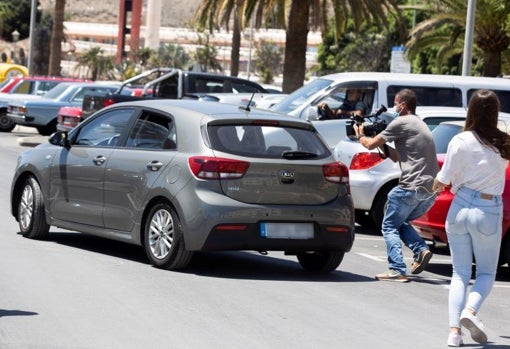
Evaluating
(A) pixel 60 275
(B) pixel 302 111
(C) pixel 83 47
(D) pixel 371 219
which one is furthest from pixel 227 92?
(C) pixel 83 47

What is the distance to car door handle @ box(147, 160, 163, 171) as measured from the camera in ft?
36.0

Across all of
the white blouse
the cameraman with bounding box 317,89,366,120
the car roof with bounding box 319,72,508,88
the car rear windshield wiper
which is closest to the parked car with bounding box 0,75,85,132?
the car roof with bounding box 319,72,508,88

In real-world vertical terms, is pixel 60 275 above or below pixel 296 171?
below

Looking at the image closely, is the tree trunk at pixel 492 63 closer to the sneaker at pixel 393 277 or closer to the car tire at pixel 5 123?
the car tire at pixel 5 123

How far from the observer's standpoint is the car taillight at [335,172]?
11.0 meters

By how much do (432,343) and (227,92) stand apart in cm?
2034

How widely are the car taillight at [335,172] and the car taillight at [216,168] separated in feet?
2.84

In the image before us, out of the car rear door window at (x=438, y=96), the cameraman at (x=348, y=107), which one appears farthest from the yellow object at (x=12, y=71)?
the car rear door window at (x=438, y=96)

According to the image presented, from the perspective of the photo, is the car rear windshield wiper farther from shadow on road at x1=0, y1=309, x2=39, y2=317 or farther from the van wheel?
the van wheel

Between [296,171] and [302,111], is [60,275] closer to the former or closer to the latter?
[296,171]

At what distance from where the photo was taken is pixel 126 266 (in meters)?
11.1

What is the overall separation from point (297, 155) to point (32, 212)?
3.26m

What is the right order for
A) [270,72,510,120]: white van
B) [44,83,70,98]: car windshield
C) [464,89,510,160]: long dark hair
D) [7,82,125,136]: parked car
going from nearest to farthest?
[464,89,510,160]: long dark hair
[270,72,510,120]: white van
[7,82,125,136]: parked car
[44,83,70,98]: car windshield

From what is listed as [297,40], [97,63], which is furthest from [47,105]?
[97,63]
